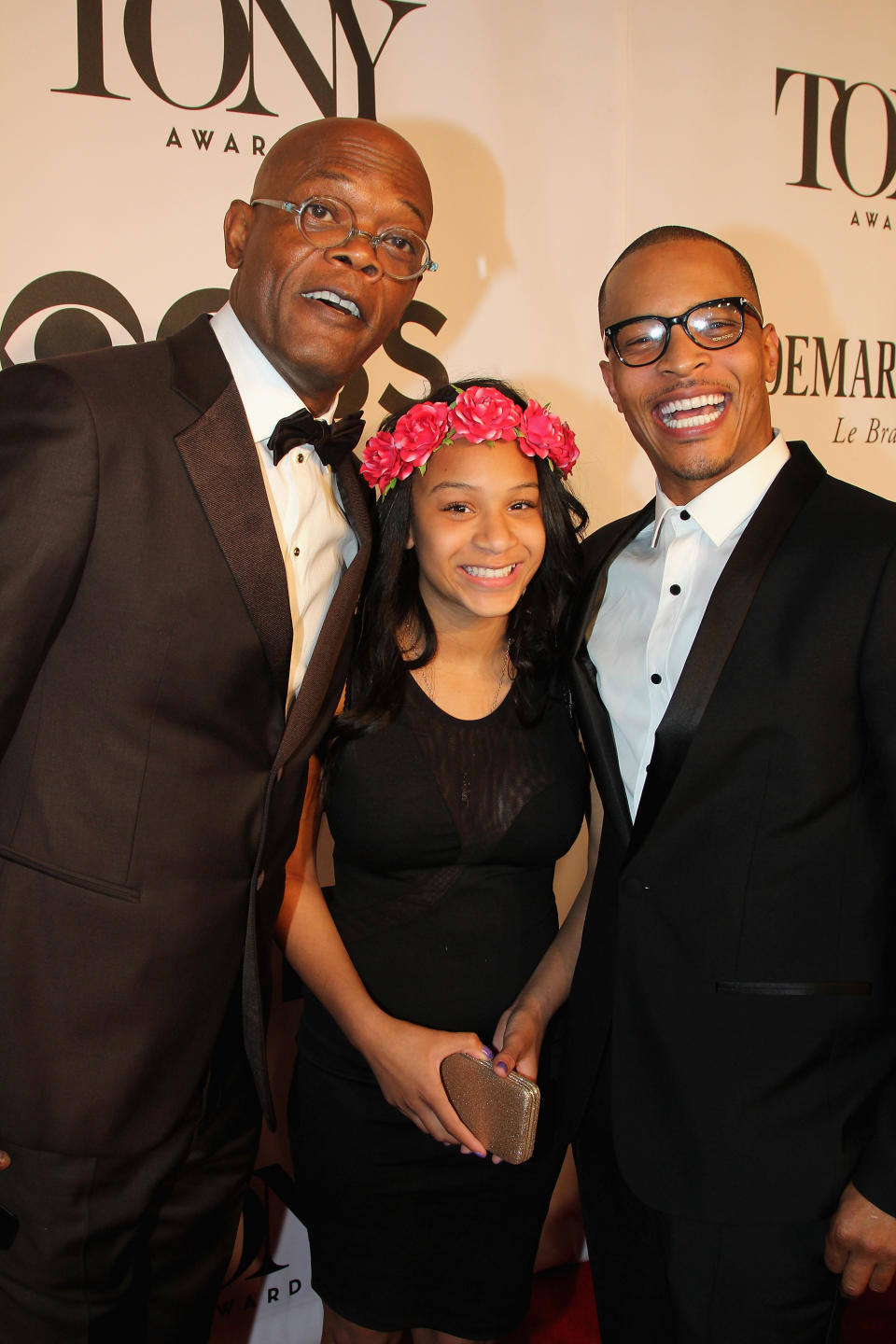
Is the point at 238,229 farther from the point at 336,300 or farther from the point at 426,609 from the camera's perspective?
the point at 426,609

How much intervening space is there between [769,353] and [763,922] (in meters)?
1.00

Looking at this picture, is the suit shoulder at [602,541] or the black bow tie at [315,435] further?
the suit shoulder at [602,541]

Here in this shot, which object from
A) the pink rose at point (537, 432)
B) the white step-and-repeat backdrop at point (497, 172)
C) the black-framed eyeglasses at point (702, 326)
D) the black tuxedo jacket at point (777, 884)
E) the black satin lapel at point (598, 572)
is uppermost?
the white step-and-repeat backdrop at point (497, 172)

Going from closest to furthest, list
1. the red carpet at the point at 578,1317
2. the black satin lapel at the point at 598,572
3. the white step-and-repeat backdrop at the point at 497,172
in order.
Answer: the black satin lapel at the point at 598,572 → the white step-and-repeat backdrop at the point at 497,172 → the red carpet at the point at 578,1317

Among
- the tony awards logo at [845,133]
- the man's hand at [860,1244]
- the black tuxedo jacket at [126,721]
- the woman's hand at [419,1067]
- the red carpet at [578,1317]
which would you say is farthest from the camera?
the tony awards logo at [845,133]

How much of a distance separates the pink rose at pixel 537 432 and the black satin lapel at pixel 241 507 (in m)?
0.71

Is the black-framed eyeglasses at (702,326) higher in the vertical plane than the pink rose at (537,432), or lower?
higher

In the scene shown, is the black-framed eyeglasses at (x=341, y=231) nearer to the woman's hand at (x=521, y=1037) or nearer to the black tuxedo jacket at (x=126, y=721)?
the black tuxedo jacket at (x=126, y=721)

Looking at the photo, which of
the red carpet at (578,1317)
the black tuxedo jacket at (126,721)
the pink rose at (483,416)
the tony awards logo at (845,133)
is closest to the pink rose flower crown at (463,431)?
the pink rose at (483,416)

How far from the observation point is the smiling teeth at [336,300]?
159 centimetres

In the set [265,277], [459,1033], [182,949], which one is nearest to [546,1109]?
[459,1033]

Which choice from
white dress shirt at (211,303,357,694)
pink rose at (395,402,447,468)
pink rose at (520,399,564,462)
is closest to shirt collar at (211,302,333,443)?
white dress shirt at (211,303,357,694)

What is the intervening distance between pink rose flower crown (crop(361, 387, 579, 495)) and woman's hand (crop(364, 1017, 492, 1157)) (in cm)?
107

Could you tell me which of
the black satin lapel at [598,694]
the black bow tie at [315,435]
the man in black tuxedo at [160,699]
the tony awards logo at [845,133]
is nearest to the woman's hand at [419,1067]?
the man in black tuxedo at [160,699]
